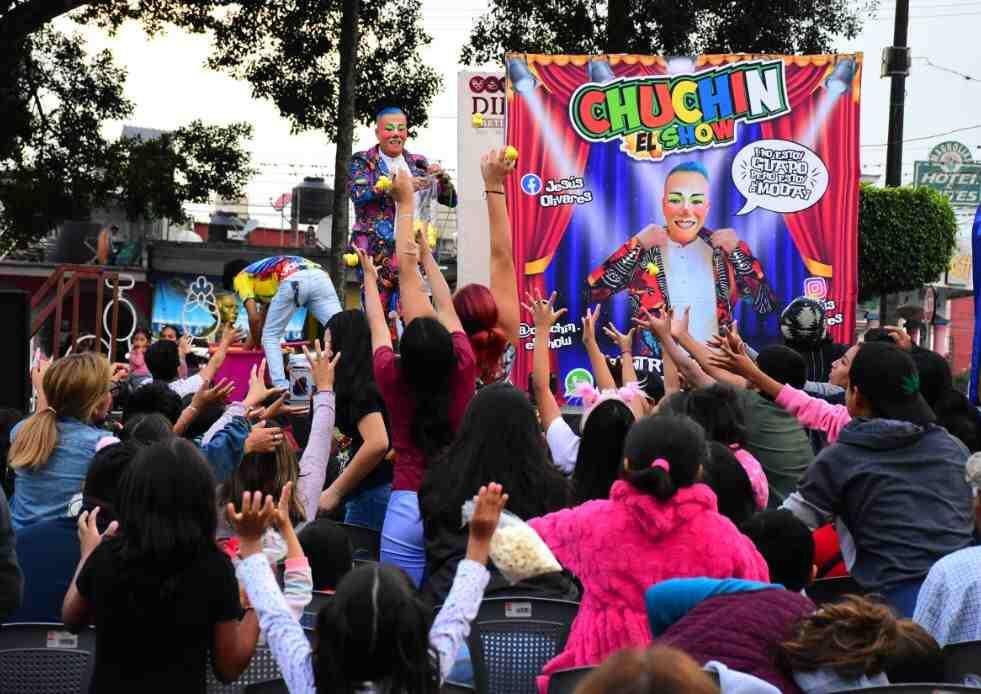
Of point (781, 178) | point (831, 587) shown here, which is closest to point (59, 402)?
point (831, 587)

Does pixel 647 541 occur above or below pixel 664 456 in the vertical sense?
below

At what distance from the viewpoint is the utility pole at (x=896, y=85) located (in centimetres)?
1825

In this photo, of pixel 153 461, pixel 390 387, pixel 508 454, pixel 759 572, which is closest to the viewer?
pixel 153 461

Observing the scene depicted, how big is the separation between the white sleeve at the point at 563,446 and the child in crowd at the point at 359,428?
0.64 metres

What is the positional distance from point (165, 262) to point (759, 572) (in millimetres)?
21843

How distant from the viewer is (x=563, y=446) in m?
5.21

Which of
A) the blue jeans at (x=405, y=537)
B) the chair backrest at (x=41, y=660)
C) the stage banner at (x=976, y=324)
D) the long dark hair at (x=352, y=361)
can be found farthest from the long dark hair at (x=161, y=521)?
the stage banner at (x=976, y=324)

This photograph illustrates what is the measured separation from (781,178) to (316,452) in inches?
304

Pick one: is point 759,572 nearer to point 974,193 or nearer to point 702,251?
point 702,251

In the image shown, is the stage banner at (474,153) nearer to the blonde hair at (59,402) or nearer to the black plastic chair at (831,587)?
the blonde hair at (59,402)

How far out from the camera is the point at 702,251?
39.7ft

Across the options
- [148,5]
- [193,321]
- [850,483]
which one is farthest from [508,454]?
[193,321]

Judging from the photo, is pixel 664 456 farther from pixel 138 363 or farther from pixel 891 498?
pixel 138 363

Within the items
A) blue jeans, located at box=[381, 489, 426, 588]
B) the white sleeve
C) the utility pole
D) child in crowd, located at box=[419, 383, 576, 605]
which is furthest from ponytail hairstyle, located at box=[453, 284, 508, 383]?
the utility pole
